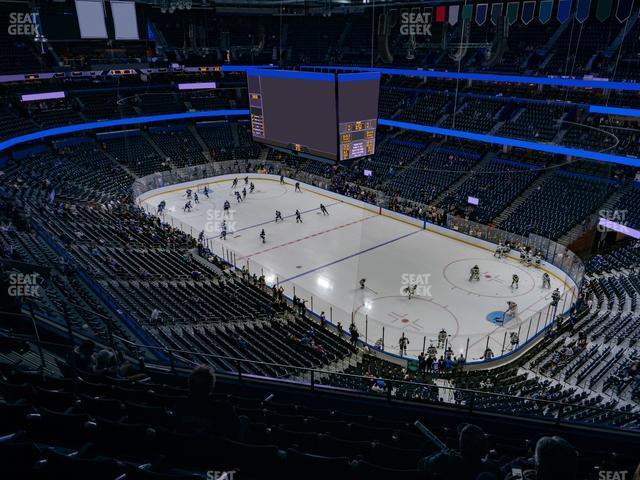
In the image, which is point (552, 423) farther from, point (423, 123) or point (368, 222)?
point (423, 123)

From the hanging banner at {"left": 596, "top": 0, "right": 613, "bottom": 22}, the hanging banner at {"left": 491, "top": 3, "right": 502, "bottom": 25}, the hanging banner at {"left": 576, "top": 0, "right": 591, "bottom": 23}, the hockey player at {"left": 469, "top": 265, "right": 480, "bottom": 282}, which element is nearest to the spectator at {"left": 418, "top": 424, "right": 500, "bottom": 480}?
the hockey player at {"left": 469, "top": 265, "right": 480, "bottom": 282}

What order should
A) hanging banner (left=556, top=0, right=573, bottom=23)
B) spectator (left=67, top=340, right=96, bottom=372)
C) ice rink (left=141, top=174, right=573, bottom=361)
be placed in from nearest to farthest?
spectator (left=67, top=340, right=96, bottom=372)
ice rink (left=141, top=174, right=573, bottom=361)
hanging banner (left=556, top=0, right=573, bottom=23)

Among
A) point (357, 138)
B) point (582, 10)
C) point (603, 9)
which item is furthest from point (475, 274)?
point (582, 10)

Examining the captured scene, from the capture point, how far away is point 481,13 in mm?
38500

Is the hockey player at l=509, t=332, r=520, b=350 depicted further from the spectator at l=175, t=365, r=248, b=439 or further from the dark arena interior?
the spectator at l=175, t=365, r=248, b=439

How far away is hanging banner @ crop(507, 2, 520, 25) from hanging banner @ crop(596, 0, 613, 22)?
19.9 ft

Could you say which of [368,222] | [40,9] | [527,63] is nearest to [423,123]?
[527,63]

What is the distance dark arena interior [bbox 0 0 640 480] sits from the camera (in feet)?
15.8

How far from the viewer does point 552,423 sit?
5875mm
